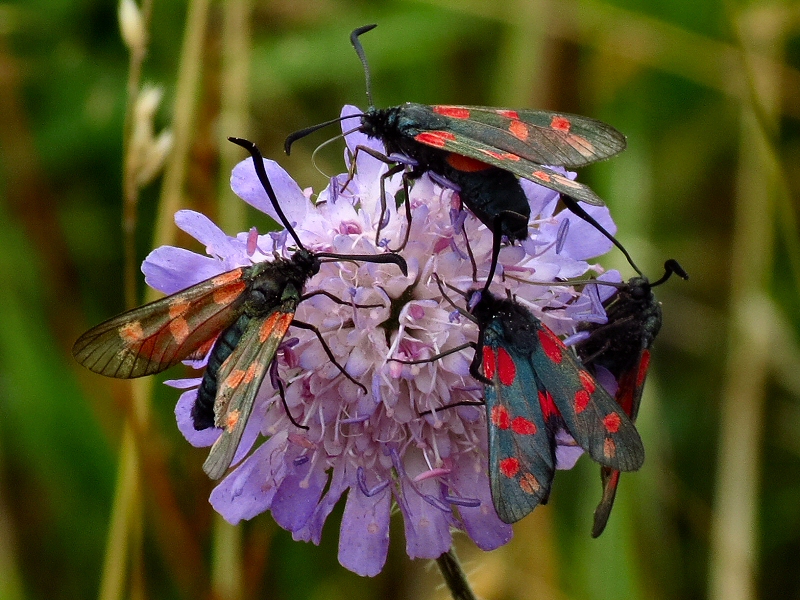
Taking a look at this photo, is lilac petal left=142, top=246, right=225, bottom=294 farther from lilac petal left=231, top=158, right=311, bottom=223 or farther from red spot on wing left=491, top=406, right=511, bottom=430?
red spot on wing left=491, top=406, right=511, bottom=430

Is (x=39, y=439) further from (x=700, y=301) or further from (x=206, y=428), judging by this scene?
(x=700, y=301)

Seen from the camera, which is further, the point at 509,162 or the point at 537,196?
the point at 537,196

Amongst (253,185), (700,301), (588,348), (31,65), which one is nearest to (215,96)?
(31,65)

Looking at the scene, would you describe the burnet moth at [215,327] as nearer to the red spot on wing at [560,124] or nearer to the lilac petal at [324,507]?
the lilac petal at [324,507]

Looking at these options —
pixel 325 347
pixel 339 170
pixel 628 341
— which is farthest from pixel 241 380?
pixel 339 170

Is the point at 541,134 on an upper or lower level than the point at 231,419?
upper

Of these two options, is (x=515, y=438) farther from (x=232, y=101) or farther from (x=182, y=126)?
(x=232, y=101)
